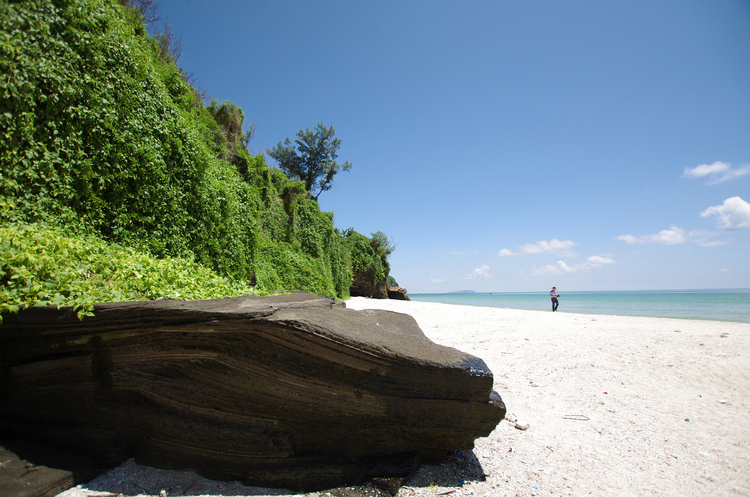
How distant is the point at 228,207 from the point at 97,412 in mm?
4456

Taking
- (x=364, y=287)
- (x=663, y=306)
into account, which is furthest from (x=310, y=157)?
(x=663, y=306)

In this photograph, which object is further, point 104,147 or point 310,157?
point 310,157

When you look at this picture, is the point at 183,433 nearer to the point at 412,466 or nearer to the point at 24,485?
the point at 24,485

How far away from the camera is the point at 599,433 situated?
3.61 m

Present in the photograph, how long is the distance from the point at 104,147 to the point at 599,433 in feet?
24.0

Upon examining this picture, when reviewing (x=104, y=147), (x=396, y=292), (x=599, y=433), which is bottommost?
(x=599, y=433)

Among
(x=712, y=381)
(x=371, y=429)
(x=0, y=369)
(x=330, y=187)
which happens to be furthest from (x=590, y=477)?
(x=330, y=187)

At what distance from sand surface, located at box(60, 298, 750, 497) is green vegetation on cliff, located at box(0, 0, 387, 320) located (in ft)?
9.22

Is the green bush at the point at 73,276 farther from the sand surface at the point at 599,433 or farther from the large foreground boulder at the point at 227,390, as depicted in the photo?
the sand surface at the point at 599,433

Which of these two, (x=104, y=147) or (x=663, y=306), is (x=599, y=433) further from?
(x=663, y=306)

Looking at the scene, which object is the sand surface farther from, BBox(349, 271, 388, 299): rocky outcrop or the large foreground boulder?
BBox(349, 271, 388, 299): rocky outcrop

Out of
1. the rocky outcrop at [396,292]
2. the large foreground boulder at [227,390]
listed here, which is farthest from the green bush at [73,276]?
the rocky outcrop at [396,292]

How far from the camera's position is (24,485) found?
207 centimetres

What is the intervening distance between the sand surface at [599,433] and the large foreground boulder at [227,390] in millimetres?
180
